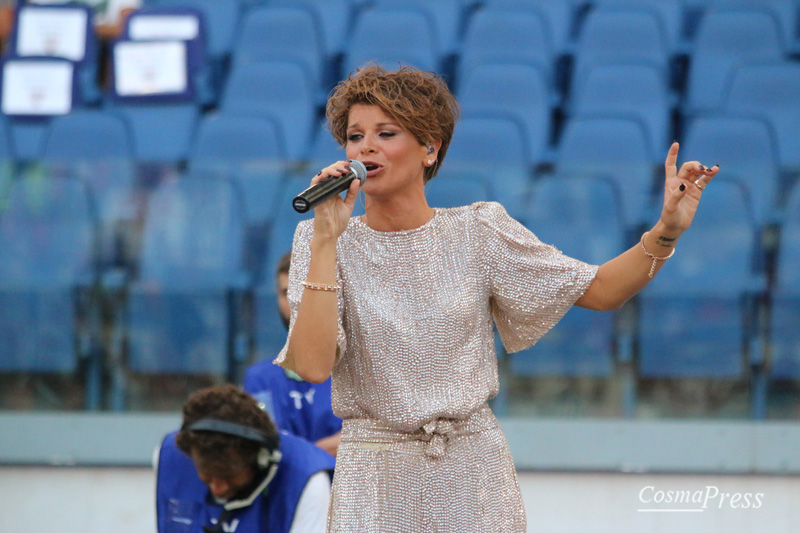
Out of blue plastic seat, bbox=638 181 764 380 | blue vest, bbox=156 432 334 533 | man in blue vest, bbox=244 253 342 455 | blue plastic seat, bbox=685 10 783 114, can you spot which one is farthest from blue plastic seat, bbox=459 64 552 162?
blue vest, bbox=156 432 334 533

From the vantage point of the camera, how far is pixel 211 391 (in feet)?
6.20

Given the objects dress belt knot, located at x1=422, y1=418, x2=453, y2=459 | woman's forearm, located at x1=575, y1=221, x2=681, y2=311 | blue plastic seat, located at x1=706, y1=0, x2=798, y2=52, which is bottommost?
dress belt knot, located at x1=422, y1=418, x2=453, y2=459

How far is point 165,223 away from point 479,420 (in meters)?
2.12

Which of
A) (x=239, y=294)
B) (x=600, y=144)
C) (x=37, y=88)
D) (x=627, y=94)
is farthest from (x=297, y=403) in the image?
(x=37, y=88)

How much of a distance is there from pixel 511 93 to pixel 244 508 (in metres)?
2.66

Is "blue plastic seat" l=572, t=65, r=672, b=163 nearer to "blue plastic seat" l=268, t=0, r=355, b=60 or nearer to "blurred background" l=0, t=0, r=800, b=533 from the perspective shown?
"blurred background" l=0, t=0, r=800, b=533

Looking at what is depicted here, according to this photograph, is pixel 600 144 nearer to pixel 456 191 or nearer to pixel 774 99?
pixel 774 99

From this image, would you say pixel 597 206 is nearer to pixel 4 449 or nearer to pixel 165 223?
pixel 165 223

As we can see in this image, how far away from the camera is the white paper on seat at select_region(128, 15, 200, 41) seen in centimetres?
425

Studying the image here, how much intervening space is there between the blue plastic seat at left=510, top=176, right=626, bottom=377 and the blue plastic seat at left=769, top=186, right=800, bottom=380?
0.50m

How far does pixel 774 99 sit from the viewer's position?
374 cm

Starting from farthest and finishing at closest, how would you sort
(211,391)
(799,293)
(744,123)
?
(744,123) < (799,293) < (211,391)

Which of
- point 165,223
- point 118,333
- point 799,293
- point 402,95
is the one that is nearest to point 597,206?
point 799,293

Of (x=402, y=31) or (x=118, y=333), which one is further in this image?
(x=402, y=31)
